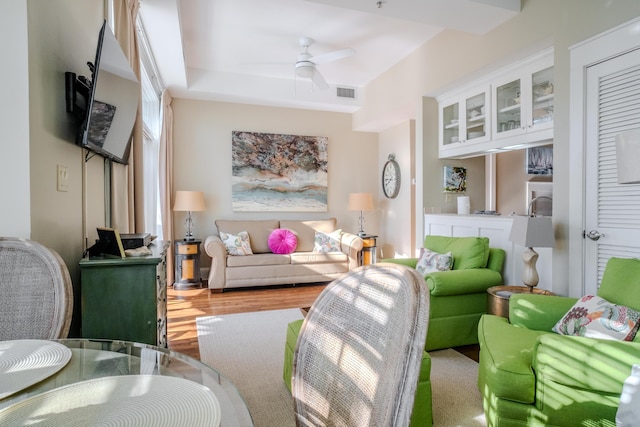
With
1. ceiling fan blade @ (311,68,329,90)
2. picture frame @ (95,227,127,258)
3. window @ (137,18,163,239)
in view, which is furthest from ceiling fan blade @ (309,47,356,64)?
picture frame @ (95,227,127,258)

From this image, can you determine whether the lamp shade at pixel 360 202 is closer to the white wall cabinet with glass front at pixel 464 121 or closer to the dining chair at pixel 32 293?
the white wall cabinet with glass front at pixel 464 121

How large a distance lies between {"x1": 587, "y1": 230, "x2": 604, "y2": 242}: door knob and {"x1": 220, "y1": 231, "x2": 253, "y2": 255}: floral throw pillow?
380 centimetres

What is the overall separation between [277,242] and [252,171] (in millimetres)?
1234

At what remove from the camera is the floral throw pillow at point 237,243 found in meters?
4.88

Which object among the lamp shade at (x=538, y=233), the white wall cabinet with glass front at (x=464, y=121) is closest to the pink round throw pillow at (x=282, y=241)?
the white wall cabinet with glass front at (x=464, y=121)

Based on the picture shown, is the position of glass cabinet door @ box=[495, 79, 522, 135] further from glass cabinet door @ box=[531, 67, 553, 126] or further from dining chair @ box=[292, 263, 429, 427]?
dining chair @ box=[292, 263, 429, 427]

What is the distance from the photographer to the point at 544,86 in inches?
118

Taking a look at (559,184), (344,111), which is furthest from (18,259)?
(344,111)

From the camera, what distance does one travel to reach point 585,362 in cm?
135

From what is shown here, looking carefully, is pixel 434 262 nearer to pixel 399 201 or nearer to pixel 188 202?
pixel 399 201

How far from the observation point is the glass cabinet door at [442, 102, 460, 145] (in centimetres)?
401

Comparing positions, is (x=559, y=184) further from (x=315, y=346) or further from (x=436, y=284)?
(x=315, y=346)

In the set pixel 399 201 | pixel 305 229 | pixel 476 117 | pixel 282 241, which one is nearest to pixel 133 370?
pixel 476 117

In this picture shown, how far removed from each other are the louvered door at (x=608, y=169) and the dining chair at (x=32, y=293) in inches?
117
